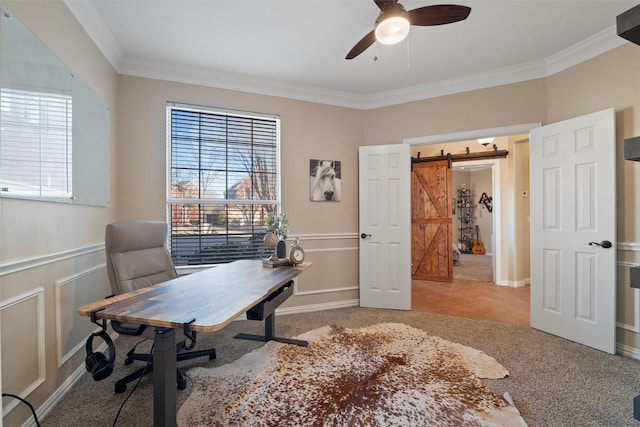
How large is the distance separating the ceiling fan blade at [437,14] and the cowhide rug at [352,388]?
243 centimetres

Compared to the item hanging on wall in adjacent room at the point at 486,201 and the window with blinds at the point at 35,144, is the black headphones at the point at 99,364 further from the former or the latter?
the item hanging on wall in adjacent room at the point at 486,201

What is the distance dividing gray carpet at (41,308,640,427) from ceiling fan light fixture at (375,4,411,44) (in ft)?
8.10

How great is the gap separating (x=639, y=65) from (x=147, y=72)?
4476 mm

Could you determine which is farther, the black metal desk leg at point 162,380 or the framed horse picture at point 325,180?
the framed horse picture at point 325,180

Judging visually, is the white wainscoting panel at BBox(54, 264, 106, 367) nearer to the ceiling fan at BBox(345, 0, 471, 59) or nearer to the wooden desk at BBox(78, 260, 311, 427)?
the wooden desk at BBox(78, 260, 311, 427)

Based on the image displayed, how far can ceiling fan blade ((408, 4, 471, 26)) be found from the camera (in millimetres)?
1905

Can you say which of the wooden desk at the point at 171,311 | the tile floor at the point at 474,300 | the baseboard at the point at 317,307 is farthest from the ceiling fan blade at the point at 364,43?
the tile floor at the point at 474,300

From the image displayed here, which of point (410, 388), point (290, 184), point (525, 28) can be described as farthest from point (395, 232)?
point (525, 28)

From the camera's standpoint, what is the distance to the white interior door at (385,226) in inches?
152

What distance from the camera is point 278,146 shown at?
3752 mm

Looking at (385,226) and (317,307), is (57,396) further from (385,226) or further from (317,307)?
(385,226)

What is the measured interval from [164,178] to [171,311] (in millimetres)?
2213

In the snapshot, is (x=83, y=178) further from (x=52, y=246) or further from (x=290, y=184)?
(x=290, y=184)

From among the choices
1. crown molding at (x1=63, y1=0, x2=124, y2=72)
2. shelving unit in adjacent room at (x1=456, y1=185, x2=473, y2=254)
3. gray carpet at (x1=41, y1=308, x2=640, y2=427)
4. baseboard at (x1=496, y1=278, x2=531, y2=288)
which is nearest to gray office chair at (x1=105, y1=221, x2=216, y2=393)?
gray carpet at (x1=41, y1=308, x2=640, y2=427)
